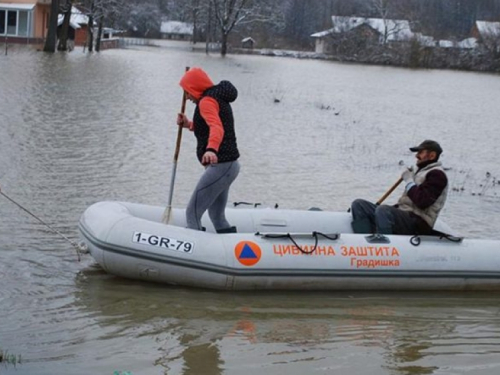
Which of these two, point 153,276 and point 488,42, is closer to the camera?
point 153,276

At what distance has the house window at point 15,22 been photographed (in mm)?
48375

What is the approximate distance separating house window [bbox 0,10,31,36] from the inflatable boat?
43323mm

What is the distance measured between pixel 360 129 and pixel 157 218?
547 inches

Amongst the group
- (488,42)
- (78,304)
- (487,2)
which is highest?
(487,2)

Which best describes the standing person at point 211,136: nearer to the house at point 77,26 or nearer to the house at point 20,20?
the house at point 20,20

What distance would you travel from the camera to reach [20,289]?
674 cm

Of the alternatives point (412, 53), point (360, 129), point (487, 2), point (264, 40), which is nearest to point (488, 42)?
point (412, 53)

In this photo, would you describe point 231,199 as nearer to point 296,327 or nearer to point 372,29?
point 296,327

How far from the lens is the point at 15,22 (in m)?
48.6

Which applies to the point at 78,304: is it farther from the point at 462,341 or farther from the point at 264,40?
the point at 264,40

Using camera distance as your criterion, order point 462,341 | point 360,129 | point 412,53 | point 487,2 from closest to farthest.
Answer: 1. point 462,341
2. point 360,129
3. point 412,53
4. point 487,2

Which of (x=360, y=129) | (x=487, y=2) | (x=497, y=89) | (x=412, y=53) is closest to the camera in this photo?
(x=360, y=129)

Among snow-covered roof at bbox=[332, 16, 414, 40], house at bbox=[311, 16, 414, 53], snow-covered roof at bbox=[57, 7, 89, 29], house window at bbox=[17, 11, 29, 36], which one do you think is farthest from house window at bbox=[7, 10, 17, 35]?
snow-covered roof at bbox=[332, 16, 414, 40]

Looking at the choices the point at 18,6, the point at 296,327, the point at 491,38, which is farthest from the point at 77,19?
the point at 296,327
